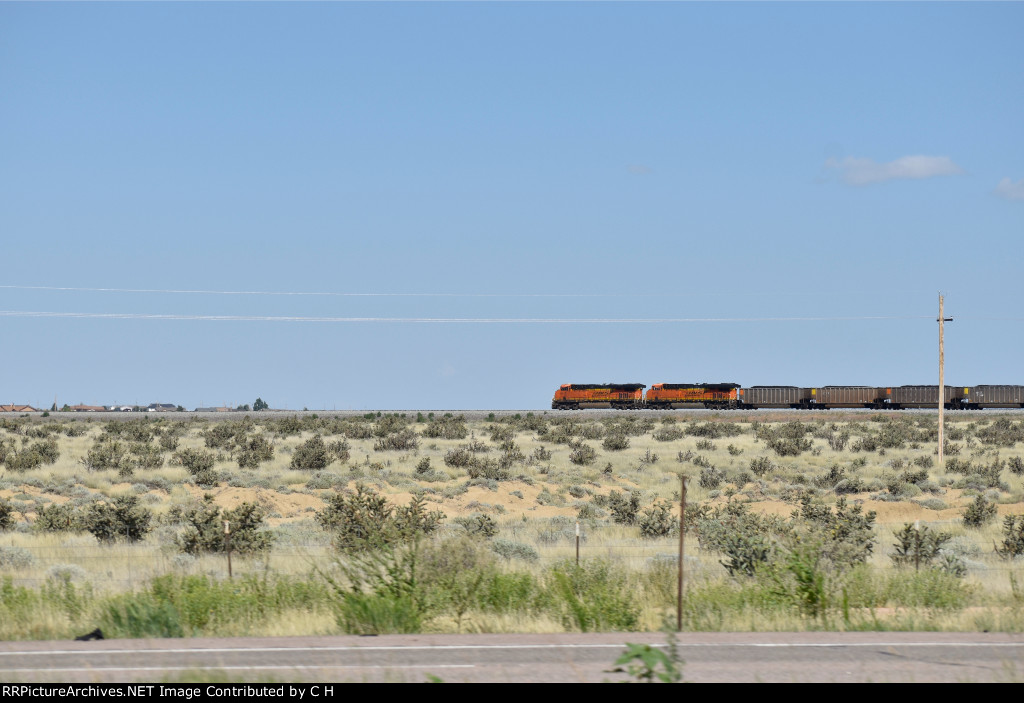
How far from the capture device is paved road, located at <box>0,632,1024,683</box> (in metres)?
10.8

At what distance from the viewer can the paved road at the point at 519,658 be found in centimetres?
1081

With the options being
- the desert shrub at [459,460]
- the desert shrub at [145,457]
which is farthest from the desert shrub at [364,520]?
the desert shrub at [145,457]

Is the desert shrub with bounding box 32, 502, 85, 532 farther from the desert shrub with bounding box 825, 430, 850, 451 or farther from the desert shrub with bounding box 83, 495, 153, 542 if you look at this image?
the desert shrub with bounding box 825, 430, 850, 451

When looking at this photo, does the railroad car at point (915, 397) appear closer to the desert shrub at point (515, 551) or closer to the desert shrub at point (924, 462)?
the desert shrub at point (924, 462)

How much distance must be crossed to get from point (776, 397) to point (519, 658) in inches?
3823

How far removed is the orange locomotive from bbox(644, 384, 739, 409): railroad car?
8.26 feet

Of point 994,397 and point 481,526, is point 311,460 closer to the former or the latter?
point 481,526

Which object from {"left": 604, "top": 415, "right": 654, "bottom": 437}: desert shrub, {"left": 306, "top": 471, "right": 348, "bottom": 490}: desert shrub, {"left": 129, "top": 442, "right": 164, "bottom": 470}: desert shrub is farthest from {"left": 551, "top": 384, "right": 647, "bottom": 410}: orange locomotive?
{"left": 306, "top": 471, "right": 348, "bottom": 490}: desert shrub

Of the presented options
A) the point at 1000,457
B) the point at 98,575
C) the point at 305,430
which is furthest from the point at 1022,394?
the point at 98,575

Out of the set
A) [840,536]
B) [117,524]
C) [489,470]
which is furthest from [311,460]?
[840,536]

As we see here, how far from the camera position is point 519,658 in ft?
39.0

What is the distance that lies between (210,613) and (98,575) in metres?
5.80

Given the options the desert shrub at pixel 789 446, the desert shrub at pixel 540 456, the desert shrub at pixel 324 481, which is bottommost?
the desert shrub at pixel 324 481
